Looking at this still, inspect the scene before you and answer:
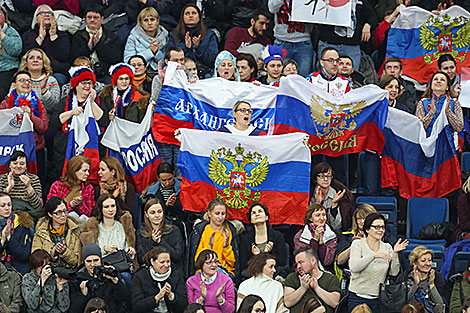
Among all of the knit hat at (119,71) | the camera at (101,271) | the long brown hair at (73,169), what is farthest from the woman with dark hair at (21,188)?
the knit hat at (119,71)

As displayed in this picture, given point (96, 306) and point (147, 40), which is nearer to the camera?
point (96, 306)

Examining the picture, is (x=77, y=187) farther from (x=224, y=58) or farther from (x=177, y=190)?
(x=224, y=58)

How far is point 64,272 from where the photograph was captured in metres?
13.1

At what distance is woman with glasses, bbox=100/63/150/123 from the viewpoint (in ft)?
51.4

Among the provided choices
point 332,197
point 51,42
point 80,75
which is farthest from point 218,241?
point 51,42

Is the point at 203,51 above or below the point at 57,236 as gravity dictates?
above

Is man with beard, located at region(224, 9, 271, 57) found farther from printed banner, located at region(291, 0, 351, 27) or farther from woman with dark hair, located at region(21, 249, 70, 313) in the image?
woman with dark hair, located at region(21, 249, 70, 313)

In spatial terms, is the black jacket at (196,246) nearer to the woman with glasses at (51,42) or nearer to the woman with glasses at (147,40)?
the woman with glasses at (147,40)

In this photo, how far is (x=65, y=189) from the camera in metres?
14.6

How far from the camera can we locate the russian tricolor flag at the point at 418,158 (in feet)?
50.3

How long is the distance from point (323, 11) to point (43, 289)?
606cm

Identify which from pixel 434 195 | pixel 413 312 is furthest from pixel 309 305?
pixel 434 195

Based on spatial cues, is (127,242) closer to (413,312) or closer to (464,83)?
(413,312)

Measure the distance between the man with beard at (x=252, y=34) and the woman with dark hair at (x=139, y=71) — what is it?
1.54 metres
